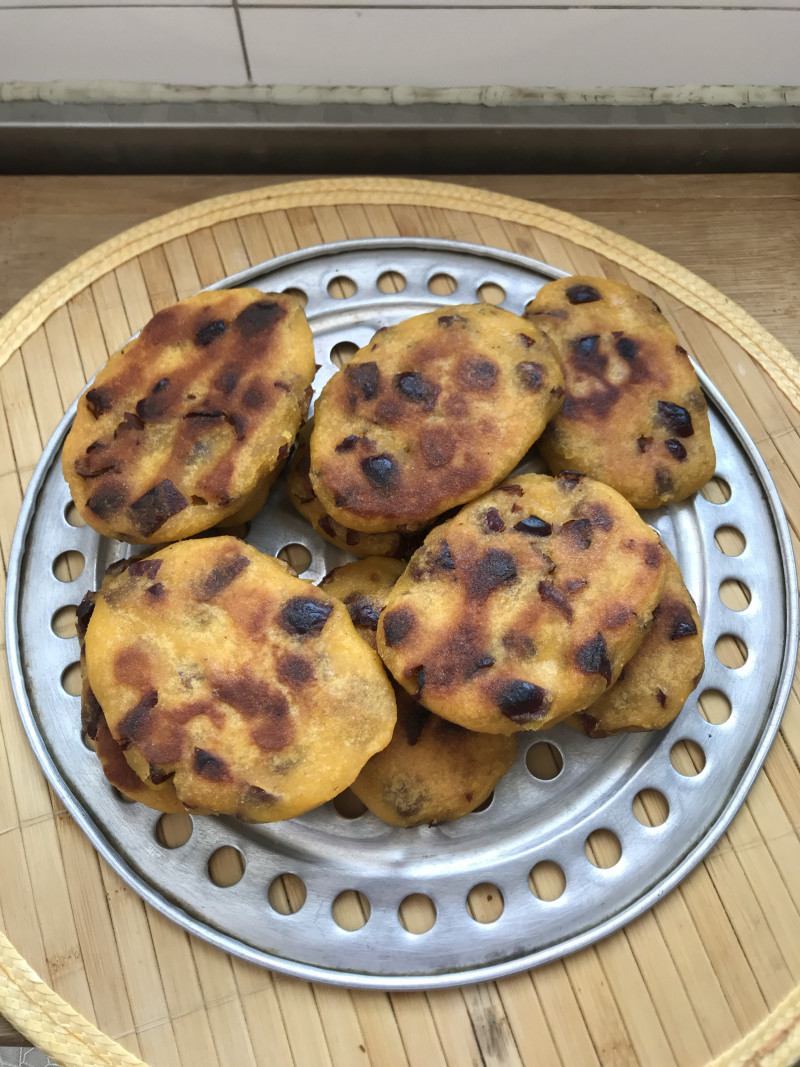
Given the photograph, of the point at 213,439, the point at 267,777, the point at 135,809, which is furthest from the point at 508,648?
the point at 135,809

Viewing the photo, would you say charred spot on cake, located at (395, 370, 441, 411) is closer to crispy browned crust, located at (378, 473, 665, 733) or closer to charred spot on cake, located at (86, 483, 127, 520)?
crispy browned crust, located at (378, 473, 665, 733)

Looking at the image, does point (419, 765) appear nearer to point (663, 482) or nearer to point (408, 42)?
point (663, 482)

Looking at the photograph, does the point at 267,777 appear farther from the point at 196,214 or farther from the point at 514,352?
the point at 196,214

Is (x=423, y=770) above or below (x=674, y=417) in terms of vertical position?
below

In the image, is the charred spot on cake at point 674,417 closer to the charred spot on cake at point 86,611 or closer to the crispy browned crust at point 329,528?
the crispy browned crust at point 329,528

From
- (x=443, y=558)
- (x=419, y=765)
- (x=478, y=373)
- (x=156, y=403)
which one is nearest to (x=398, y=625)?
(x=443, y=558)

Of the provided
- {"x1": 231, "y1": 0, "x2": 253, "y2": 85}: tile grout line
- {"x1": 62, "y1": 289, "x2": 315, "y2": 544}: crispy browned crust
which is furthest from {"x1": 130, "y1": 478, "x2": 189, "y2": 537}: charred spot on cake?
{"x1": 231, "y1": 0, "x2": 253, "y2": 85}: tile grout line
